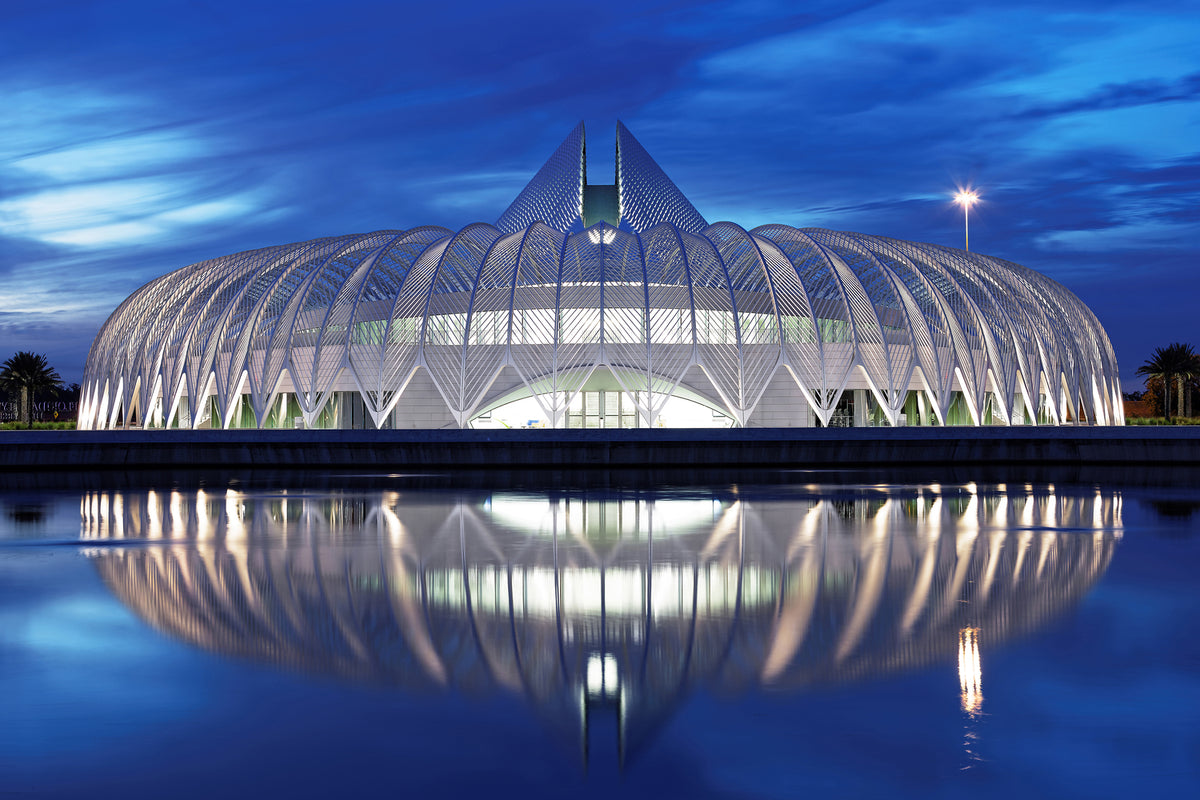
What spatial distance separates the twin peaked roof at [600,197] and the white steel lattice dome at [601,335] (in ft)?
32.6

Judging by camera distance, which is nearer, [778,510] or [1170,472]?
[778,510]

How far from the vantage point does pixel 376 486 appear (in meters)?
25.5

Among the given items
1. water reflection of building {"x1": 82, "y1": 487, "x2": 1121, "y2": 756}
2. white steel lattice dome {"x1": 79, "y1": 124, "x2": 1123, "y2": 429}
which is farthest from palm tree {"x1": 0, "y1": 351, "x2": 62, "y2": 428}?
water reflection of building {"x1": 82, "y1": 487, "x2": 1121, "y2": 756}

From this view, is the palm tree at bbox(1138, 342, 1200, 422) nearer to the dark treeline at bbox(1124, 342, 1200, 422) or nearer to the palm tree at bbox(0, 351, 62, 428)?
the dark treeline at bbox(1124, 342, 1200, 422)

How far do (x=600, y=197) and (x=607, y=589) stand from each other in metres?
48.5

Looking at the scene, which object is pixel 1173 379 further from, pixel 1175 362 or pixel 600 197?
pixel 600 197

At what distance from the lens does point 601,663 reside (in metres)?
8.02

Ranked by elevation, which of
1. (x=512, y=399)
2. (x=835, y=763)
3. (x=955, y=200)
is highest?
(x=955, y=200)

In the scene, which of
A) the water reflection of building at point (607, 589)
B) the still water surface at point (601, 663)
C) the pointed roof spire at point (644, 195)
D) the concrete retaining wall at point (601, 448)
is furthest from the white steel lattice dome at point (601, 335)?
the still water surface at point (601, 663)

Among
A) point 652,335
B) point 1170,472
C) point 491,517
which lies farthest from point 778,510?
point 652,335

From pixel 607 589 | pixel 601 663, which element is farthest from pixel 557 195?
pixel 601 663

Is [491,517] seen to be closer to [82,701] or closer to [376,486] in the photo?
[376,486]

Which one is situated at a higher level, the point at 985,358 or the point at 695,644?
the point at 985,358

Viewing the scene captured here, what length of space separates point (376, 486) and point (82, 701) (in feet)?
60.5
